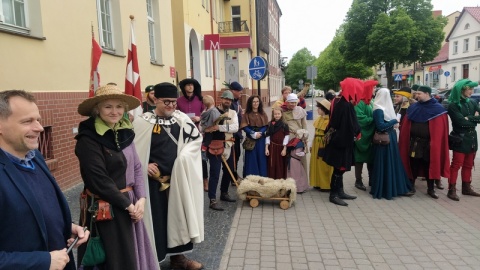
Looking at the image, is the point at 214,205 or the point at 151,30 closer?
the point at 214,205

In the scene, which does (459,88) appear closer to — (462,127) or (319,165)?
(462,127)

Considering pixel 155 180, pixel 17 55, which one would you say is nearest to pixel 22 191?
pixel 155 180

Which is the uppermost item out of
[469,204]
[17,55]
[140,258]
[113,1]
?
[113,1]

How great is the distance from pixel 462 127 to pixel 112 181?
6069 mm

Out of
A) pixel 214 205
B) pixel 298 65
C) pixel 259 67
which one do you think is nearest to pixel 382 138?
pixel 214 205

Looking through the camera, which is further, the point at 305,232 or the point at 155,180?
the point at 305,232

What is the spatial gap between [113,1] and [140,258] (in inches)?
289

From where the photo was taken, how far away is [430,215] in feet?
18.7

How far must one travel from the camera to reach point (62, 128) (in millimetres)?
6352

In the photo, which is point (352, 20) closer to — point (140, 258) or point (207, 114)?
point (207, 114)

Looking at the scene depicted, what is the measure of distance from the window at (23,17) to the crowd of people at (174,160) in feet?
6.71

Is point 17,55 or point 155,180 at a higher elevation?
point 17,55

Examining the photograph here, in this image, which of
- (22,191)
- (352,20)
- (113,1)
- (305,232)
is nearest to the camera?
(22,191)

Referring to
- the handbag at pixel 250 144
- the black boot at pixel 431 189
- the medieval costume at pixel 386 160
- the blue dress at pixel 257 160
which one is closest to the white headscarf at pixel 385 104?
the medieval costume at pixel 386 160
